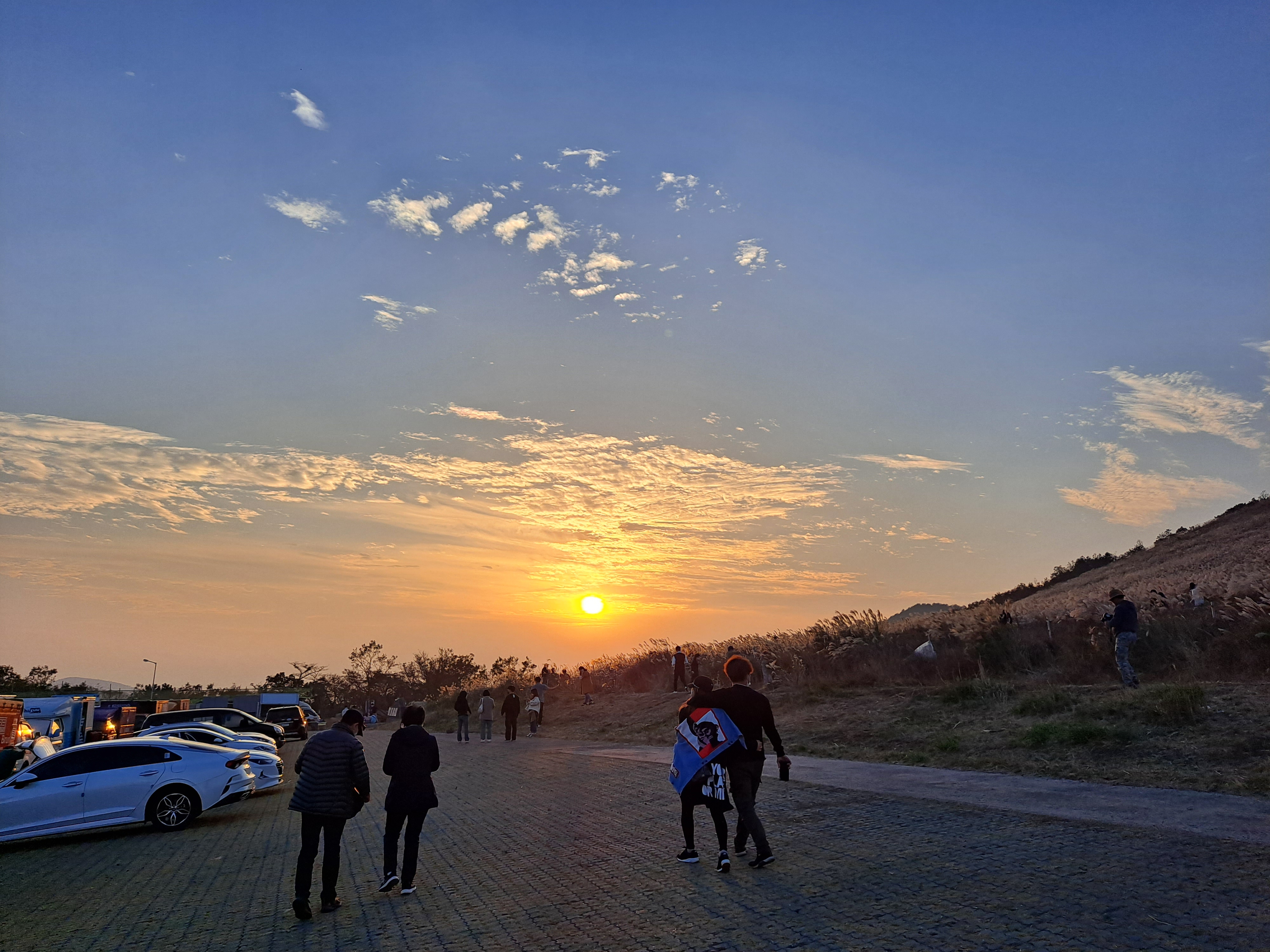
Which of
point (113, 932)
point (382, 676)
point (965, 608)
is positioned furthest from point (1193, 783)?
point (382, 676)

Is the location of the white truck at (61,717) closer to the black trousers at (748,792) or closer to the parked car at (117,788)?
the parked car at (117,788)

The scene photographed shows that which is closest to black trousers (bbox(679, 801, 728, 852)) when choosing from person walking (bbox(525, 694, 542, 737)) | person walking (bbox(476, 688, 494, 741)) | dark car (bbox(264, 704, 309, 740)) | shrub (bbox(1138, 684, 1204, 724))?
shrub (bbox(1138, 684, 1204, 724))

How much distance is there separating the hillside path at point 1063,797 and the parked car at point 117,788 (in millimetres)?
9455

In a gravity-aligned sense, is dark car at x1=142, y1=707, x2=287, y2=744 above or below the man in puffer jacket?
above

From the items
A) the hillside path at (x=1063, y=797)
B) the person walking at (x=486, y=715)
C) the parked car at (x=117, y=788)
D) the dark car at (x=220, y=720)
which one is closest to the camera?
the hillside path at (x=1063, y=797)

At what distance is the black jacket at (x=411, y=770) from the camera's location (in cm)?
891

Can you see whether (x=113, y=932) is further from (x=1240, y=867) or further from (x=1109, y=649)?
(x=1109, y=649)

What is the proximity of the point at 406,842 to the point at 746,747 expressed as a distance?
3.46 metres

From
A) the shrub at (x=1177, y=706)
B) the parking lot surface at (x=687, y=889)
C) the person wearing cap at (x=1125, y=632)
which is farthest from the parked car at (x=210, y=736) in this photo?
the person wearing cap at (x=1125, y=632)

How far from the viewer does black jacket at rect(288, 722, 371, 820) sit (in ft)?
28.1

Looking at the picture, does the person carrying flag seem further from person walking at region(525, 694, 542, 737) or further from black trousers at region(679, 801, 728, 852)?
person walking at region(525, 694, 542, 737)

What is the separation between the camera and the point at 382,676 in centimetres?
8569

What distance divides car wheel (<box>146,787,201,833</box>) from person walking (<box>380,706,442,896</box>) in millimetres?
7456

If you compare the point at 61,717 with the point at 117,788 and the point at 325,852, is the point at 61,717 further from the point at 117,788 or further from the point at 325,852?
the point at 325,852
